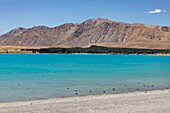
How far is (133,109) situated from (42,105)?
16.5 feet

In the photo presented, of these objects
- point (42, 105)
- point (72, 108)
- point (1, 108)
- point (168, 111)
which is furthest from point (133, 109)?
point (1, 108)

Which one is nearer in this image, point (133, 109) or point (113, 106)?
point (133, 109)

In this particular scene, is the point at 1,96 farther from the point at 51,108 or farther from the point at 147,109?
the point at 147,109

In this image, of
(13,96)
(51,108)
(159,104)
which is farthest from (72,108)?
(13,96)

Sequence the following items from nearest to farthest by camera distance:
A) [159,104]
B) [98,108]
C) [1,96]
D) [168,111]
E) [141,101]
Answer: [168,111] → [98,108] → [159,104] → [141,101] → [1,96]

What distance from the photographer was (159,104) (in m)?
19.3

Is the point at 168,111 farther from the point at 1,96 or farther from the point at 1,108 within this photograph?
the point at 1,96

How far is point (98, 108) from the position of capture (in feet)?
59.3

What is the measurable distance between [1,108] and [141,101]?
791cm

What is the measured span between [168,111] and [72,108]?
4.76 meters

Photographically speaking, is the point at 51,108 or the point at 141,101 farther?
the point at 141,101

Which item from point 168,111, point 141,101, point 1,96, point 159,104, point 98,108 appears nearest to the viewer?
point 168,111

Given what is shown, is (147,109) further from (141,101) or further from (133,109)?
(141,101)

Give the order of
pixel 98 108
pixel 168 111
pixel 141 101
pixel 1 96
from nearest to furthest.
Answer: pixel 168 111, pixel 98 108, pixel 141 101, pixel 1 96
